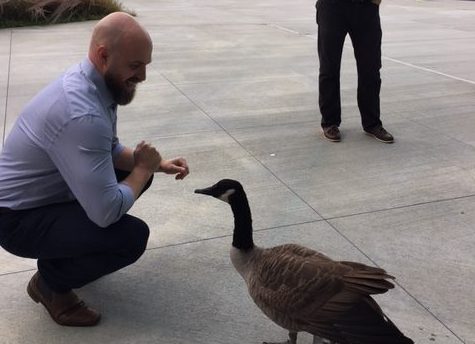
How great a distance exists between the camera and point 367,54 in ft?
18.1

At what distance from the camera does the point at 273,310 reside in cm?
258

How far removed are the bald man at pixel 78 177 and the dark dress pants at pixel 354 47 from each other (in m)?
3.16

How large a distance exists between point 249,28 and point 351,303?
10.9 m

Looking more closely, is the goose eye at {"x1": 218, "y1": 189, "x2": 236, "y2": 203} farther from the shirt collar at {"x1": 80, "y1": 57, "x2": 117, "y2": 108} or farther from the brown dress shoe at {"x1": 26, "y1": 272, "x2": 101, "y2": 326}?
the brown dress shoe at {"x1": 26, "y1": 272, "x2": 101, "y2": 326}

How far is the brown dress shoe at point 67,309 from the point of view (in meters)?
2.93

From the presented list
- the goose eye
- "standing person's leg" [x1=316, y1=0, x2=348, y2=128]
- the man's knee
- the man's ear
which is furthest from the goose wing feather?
"standing person's leg" [x1=316, y1=0, x2=348, y2=128]

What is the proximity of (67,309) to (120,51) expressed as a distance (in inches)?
54.1

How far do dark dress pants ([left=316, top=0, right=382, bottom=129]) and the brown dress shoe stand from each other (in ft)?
11.3

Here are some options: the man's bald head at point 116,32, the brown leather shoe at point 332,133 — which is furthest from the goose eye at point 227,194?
the brown leather shoe at point 332,133

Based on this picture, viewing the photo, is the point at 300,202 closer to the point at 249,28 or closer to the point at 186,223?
the point at 186,223

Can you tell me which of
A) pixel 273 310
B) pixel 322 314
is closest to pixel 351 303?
pixel 322 314

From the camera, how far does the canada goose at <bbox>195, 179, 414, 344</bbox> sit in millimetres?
2389

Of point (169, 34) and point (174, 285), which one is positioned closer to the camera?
point (174, 285)

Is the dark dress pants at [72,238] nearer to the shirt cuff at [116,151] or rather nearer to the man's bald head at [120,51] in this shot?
the shirt cuff at [116,151]
